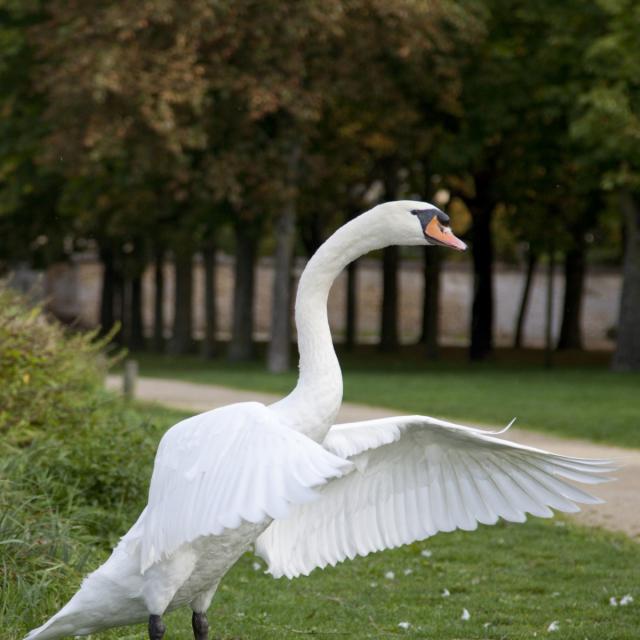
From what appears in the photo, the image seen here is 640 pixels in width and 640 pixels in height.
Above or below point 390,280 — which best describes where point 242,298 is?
below

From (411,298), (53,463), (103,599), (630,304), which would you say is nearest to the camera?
(103,599)

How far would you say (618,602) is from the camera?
760 centimetres

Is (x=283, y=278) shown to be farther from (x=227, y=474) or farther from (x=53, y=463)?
(x=227, y=474)

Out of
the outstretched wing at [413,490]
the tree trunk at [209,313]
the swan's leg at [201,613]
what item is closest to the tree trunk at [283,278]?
the tree trunk at [209,313]

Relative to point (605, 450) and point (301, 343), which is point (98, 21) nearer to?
point (605, 450)

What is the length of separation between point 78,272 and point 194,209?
25818 mm

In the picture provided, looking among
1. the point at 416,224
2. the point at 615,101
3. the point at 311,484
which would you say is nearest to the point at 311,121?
the point at 615,101

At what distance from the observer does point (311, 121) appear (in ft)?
97.2

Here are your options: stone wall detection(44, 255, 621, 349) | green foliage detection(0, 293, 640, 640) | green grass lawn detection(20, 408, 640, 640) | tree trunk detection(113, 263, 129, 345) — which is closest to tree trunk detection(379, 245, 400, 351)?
tree trunk detection(113, 263, 129, 345)

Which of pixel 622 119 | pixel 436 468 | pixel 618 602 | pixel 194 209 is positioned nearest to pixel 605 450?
pixel 618 602

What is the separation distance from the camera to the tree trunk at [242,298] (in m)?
33.5

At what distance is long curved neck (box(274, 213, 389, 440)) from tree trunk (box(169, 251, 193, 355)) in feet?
108

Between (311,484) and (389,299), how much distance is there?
111 feet

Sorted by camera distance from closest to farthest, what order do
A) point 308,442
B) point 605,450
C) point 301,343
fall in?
point 308,442 → point 301,343 → point 605,450
